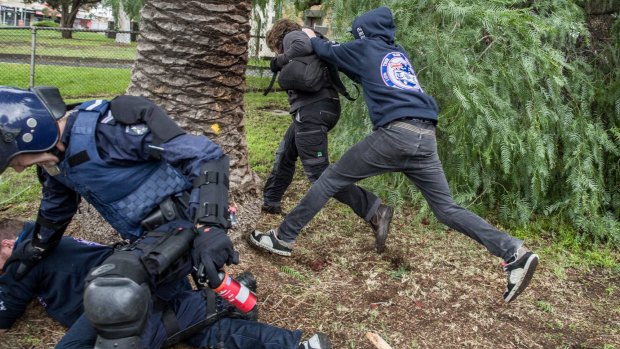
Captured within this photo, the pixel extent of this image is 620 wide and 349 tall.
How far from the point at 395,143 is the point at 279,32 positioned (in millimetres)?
1562

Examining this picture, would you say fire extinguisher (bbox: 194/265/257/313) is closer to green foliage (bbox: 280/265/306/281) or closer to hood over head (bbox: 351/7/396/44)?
green foliage (bbox: 280/265/306/281)

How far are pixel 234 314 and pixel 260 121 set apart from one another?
6.24m

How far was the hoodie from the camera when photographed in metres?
3.85

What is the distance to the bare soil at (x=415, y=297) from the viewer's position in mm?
3551

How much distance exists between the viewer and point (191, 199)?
2.55 metres

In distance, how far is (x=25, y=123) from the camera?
2.38 metres

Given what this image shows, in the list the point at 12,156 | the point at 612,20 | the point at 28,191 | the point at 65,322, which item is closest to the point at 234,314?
the point at 65,322

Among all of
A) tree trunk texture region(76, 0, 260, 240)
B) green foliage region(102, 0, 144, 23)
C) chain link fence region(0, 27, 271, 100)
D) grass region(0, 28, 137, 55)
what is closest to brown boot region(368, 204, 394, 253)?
tree trunk texture region(76, 0, 260, 240)

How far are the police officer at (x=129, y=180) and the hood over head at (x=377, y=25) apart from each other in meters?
1.80

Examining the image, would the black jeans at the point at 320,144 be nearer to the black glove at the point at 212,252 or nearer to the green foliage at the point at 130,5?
the black glove at the point at 212,252

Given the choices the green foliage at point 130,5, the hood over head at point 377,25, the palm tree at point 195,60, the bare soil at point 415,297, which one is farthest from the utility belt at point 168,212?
the green foliage at point 130,5

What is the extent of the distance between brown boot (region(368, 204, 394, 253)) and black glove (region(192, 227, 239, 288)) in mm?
2264

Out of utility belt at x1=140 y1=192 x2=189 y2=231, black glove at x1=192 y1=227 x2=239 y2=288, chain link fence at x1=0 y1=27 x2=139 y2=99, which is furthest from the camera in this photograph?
chain link fence at x1=0 y1=27 x2=139 y2=99

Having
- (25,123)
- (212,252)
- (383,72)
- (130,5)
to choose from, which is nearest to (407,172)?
(383,72)
